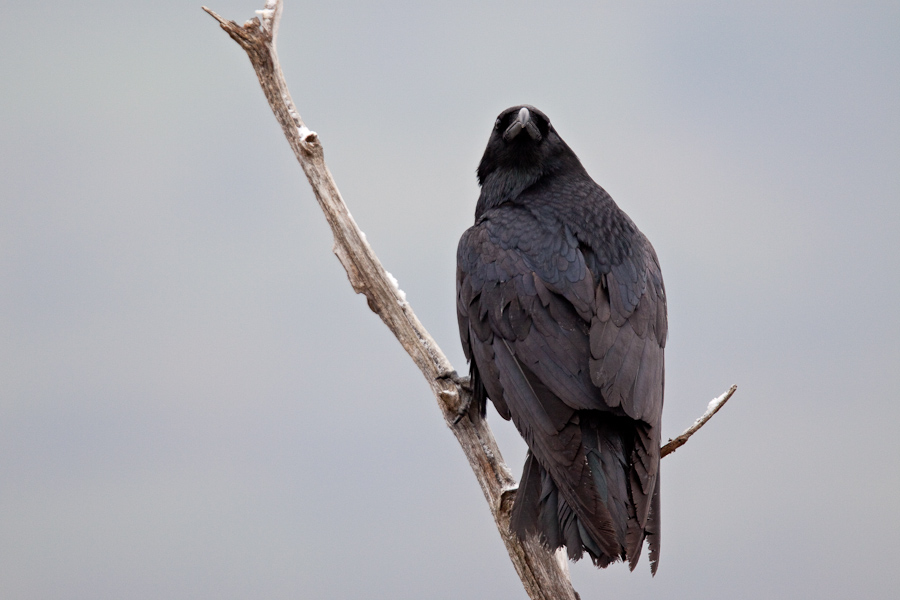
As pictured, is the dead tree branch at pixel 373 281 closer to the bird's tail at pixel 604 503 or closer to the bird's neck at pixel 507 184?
the bird's tail at pixel 604 503

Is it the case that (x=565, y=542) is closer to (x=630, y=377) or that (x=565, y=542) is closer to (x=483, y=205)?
(x=630, y=377)

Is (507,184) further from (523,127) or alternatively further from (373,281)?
(373,281)

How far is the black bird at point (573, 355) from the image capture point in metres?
3.30

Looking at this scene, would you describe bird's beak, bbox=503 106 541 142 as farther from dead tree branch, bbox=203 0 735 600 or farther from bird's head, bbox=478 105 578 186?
dead tree branch, bbox=203 0 735 600

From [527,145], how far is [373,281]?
1059 mm

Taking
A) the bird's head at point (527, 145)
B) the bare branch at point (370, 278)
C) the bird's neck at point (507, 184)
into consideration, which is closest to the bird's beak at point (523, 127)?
the bird's head at point (527, 145)

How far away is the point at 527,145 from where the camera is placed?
4.41m

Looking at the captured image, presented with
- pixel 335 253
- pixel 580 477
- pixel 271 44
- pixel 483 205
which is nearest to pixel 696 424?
pixel 580 477

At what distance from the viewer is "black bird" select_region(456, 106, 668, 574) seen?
330 centimetres

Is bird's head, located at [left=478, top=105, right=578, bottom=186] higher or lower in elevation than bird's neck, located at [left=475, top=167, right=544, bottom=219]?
higher

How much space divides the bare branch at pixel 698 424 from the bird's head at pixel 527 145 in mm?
1430

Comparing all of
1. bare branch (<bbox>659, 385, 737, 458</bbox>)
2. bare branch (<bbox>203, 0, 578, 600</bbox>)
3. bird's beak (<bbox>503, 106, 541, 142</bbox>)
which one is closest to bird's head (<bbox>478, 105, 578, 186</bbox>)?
bird's beak (<bbox>503, 106, 541, 142</bbox>)

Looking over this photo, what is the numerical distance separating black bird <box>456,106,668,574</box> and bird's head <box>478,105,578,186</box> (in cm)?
8

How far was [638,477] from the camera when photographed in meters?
3.35
